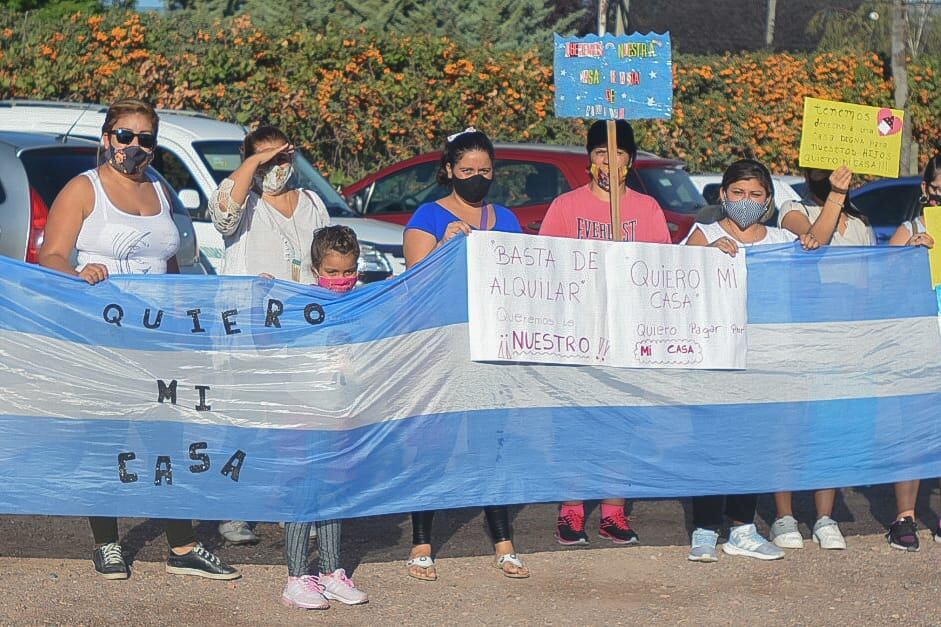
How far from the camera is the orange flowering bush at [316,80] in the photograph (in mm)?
17781

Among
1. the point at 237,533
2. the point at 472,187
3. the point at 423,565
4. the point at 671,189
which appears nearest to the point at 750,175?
the point at 472,187

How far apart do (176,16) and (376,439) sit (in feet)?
47.3

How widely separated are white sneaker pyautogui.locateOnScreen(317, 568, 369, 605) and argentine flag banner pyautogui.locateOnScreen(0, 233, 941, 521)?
0.77ft

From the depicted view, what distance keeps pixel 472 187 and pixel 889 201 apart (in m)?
9.18

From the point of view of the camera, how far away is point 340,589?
224 inches

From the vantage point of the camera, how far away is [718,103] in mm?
22859

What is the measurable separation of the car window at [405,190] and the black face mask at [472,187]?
23.4ft

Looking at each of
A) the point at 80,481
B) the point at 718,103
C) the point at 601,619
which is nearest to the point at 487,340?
the point at 601,619

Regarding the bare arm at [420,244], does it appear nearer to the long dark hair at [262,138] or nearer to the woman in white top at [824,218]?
the long dark hair at [262,138]

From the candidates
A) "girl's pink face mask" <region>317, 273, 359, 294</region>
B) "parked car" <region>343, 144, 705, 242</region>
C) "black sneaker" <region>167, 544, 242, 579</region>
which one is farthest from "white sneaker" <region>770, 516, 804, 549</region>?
"parked car" <region>343, 144, 705, 242</region>

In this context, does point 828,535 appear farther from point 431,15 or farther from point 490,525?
point 431,15

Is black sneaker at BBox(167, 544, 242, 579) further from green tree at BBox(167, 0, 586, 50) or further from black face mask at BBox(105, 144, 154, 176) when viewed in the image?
green tree at BBox(167, 0, 586, 50)

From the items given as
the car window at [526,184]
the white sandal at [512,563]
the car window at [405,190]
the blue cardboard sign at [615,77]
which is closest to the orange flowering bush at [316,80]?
the car window at [405,190]

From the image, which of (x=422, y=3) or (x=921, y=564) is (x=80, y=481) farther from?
(x=422, y=3)
